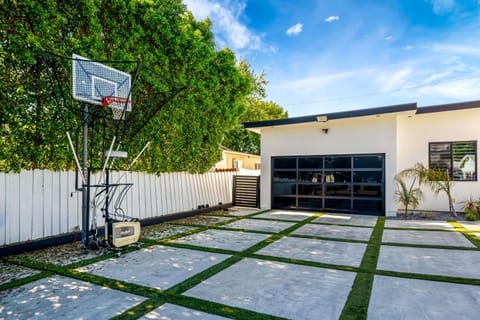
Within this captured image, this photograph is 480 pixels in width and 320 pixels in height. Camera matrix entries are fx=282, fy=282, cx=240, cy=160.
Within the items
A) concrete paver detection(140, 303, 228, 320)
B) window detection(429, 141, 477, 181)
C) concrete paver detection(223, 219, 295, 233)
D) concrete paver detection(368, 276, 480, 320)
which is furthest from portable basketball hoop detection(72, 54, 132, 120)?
window detection(429, 141, 477, 181)

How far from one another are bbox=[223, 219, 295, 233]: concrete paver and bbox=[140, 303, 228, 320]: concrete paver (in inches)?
159

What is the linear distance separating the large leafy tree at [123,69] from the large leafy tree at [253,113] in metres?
16.6

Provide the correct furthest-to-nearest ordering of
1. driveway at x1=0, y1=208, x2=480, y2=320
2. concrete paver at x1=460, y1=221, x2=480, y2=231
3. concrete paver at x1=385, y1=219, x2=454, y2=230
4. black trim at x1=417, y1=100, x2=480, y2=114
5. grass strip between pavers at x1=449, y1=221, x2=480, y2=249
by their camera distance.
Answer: black trim at x1=417, y1=100, x2=480, y2=114, concrete paver at x1=385, y1=219, x2=454, y2=230, concrete paver at x1=460, y1=221, x2=480, y2=231, grass strip between pavers at x1=449, y1=221, x2=480, y2=249, driveway at x1=0, y1=208, x2=480, y2=320

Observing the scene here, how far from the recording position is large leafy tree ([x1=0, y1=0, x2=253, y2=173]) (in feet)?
15.1

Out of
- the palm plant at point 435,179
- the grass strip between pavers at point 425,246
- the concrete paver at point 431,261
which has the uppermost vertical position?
the palm plant at point 435,179

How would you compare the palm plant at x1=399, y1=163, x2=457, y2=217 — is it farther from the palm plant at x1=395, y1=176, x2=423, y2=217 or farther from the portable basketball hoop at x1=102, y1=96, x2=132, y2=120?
the portable basketball hoop at x1=102, y1=96, x2=132, y2=120

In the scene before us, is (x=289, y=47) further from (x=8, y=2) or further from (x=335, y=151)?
(x=8, y=2)

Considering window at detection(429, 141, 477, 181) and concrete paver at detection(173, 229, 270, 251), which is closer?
concrete paver at detection(173, 229, 270, 251)

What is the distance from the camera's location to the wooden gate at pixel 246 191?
36.5 ft

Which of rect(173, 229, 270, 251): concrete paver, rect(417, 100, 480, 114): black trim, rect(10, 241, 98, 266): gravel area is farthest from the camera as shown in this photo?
rect(417, 100, 480, 114): black trim

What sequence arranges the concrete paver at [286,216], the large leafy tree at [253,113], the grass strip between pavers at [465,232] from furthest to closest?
the large leafy tree at [253,113] → the concrete paver at [286,216] → the grass strip between pavers at [465,232]

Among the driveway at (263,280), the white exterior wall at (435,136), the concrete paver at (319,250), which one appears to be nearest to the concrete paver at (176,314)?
the driveway at (263,280)

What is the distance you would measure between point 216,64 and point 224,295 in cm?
759

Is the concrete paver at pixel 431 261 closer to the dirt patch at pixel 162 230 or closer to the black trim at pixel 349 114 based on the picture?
the dirt patch at pixel 162 230
